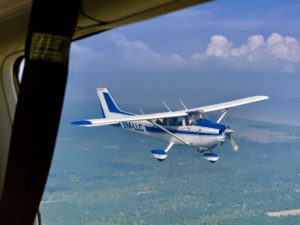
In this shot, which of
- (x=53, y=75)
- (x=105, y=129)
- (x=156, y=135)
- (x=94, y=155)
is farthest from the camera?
(x=94, y=155)

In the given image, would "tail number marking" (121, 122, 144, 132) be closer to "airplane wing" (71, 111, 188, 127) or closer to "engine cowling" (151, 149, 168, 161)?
"airplane wing" (71, 111, 188, 127)

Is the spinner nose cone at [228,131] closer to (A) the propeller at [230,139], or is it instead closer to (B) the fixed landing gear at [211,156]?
(A) the propeller at [230,139]

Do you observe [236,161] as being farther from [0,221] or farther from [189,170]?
[0,221]

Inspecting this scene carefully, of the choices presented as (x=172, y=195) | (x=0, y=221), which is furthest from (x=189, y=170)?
(x=0, y=221)

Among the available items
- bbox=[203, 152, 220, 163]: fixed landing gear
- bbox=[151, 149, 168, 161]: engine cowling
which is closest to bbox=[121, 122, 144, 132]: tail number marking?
bbox=[151, 149, 168, 161]: engine cowling

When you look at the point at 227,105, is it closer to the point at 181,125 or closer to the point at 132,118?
the point at 181,125

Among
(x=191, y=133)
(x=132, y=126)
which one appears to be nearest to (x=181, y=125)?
(x=191, y=133)

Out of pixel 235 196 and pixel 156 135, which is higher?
pixel 156 135

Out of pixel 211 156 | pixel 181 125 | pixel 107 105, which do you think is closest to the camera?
pixel 107 105
